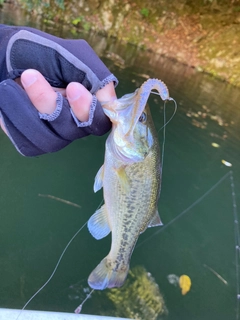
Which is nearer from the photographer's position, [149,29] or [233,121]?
[233,121]

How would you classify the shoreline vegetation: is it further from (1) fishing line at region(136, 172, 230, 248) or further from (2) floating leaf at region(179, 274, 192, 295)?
(2) floating leaf at region(179, 274, 192, 295)

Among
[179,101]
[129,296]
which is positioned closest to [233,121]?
[179,101]

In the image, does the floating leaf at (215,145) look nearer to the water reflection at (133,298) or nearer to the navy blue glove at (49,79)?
the water reflection at (133,298)

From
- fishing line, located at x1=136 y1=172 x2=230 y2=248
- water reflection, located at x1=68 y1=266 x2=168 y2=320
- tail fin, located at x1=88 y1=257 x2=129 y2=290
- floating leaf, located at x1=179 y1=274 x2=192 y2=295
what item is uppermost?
tail fin, located at x1=88 y1=257 x2=129 y2=290

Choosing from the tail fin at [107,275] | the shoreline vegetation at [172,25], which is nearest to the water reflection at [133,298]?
the tail fin at [107,275]

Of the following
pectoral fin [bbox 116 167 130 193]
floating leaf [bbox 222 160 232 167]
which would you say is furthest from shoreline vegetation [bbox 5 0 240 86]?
pectoral fin [bbox 116 167 130 193]

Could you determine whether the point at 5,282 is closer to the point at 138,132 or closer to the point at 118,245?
the point at 118,245
